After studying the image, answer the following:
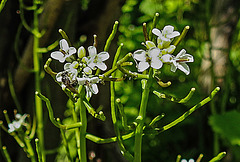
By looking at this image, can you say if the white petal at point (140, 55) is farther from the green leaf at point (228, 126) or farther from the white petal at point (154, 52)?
the green leaf at point (228, 126)

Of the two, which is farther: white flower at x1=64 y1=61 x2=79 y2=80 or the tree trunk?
the tree trunk

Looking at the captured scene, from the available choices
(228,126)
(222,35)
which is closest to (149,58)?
(228,126)

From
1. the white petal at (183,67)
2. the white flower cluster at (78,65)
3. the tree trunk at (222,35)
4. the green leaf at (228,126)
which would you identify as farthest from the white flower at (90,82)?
the tree trunk at (222,35)

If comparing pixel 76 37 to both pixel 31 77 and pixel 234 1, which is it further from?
pixel 234 1

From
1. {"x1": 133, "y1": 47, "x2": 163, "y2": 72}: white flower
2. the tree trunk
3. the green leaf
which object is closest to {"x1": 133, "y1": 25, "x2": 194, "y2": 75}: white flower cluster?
{"x1": 133, "y1": 47, "x2": 163, "y2": 72}: white flower

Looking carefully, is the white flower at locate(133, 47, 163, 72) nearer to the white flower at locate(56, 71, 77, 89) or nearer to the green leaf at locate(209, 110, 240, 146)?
the white flower at locate(56, 71, 77, 89)

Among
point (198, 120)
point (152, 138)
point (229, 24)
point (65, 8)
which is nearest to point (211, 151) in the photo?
point (198, 120)
